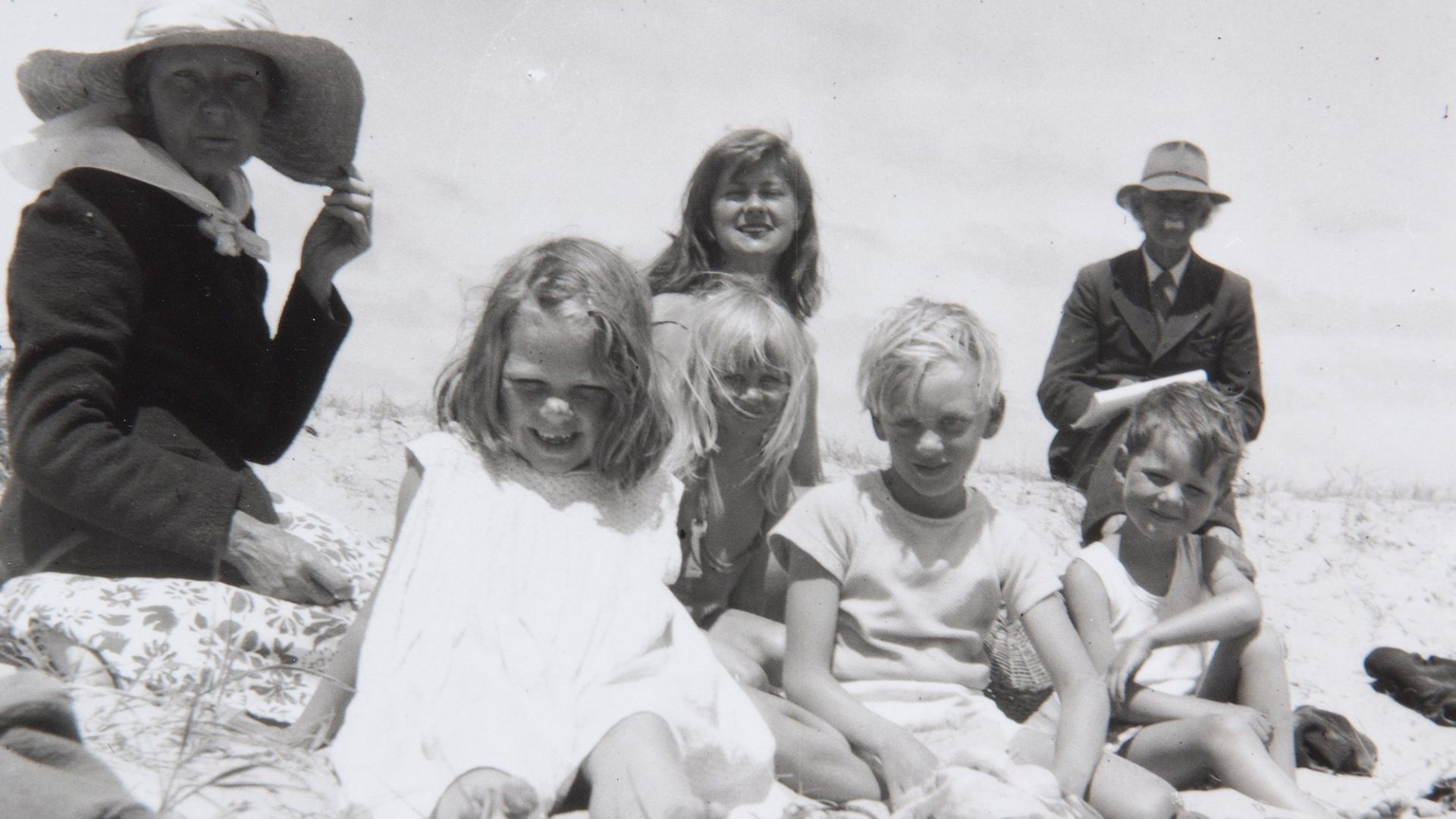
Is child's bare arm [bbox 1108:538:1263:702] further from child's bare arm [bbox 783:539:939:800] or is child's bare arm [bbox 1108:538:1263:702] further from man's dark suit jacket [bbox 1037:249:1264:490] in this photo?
man's dark suit jacket [bbox 1037:249:1264:490]

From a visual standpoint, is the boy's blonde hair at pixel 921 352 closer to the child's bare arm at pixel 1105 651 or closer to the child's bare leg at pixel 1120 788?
the child's bare arm at pixel 1105 651

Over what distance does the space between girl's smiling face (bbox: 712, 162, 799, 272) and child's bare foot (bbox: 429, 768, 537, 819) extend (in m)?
2.22

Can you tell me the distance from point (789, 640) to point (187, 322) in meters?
1.67

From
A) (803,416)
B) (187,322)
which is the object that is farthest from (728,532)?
(187,322)

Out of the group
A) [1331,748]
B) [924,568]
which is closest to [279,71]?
[924,568]

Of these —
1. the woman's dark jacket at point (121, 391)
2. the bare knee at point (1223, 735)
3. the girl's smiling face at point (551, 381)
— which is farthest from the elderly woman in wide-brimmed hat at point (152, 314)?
the bare knee at point (1223, 735)

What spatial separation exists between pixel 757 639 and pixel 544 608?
2.81 feet

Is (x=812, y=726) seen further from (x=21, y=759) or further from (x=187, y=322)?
(x=187, y=322)

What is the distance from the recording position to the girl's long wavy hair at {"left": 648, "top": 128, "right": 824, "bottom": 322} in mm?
3959

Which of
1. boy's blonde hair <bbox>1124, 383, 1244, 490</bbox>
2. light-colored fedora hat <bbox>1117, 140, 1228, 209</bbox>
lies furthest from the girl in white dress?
light-colored fedora hat <bbox>1117, 140, 1228, 209</bbox>

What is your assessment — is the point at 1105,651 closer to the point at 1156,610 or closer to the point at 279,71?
the point at 1156,610

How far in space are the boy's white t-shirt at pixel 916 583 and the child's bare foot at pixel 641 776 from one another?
744 millimetres

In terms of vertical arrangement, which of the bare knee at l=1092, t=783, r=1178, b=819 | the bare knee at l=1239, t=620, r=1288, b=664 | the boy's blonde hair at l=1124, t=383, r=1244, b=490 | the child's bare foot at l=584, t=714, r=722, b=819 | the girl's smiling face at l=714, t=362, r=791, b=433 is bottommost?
the bare knee at l=1092, t=783, r=1178, b=819

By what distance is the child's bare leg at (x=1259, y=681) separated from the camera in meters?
3.04
